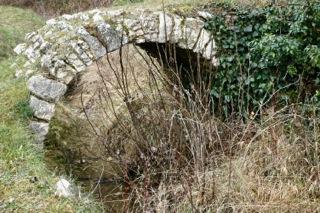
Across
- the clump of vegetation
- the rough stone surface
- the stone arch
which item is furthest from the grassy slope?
the clump of vegetation

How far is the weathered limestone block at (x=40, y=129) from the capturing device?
20.9 ft

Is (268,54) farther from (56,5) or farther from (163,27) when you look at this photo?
(56,5)

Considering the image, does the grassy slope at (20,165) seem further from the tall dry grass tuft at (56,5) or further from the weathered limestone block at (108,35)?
the tall dry grass tuft at (56,5)

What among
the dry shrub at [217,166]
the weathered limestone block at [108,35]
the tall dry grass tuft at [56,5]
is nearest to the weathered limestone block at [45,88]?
the weathered limestone block at [108,35]

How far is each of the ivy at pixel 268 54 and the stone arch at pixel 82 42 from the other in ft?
0.92

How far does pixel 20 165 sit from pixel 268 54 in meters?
3.44

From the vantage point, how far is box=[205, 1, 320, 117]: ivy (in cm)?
687

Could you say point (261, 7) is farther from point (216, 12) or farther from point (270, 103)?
point (270, 103)

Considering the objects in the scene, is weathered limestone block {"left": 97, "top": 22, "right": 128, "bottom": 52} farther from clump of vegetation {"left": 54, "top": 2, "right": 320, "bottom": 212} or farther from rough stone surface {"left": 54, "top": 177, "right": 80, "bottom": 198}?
rough stone surface {"left": 54, "top": 177, "right": 80, "bottom": 198}

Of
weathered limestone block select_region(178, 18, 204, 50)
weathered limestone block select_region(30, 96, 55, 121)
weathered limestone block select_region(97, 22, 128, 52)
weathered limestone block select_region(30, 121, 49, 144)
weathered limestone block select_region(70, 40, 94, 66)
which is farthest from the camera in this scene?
weathered limestone block select_region(178, 18, 204, 50)

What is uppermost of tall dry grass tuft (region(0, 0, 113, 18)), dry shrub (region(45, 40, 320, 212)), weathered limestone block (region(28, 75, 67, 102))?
weathered limestone block (region(28, 75, 67, 102))

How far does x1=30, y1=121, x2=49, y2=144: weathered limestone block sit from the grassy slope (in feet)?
0.35

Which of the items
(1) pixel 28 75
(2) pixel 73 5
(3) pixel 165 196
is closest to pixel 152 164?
(3) pixel 165 196

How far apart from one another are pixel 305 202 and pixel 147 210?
4.97ft
